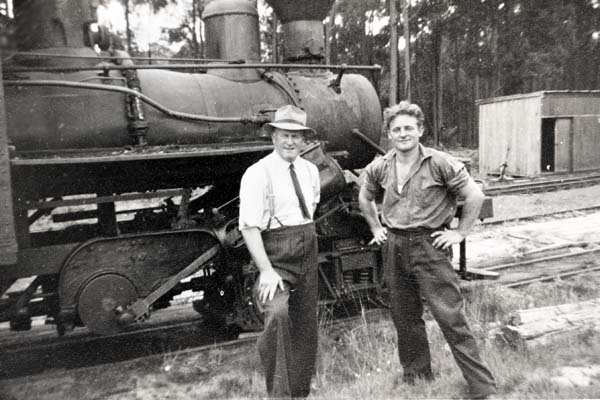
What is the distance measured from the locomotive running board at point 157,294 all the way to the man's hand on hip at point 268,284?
1496 millimetres

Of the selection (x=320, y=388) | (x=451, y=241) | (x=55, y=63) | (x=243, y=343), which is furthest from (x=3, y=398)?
(x=451, y=241)

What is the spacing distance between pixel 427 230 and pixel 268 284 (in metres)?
1.10

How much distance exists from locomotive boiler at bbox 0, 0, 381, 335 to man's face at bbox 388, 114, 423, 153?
4.87 ft

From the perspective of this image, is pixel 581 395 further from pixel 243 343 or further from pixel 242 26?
pixel 242 26

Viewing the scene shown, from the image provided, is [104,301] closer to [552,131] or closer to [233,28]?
[233,28]

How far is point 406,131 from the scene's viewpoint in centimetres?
375

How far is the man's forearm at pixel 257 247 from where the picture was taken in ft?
11.6

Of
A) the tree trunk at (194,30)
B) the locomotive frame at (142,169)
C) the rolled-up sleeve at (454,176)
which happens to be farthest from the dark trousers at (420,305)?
the tree trunk at (194,30)

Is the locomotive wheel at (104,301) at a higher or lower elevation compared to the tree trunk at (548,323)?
higher

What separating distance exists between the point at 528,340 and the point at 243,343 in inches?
93.1

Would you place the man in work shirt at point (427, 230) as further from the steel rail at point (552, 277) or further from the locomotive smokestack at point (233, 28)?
the steel rail at point (552, 277)

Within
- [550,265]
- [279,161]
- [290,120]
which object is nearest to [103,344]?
[279,161]

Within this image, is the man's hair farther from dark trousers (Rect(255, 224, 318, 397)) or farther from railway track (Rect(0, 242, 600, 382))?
railway track (Rect(0, 242, 600, 382))

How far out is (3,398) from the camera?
4172 millimetres
